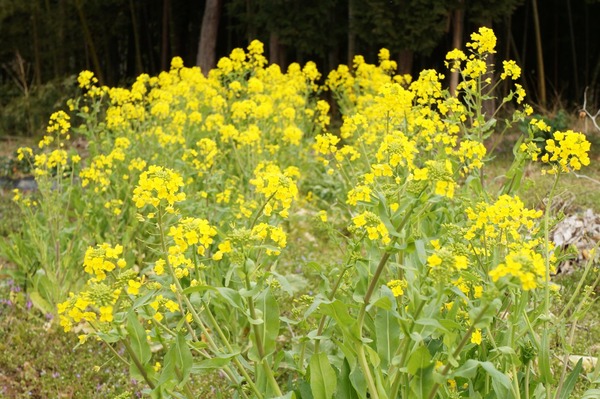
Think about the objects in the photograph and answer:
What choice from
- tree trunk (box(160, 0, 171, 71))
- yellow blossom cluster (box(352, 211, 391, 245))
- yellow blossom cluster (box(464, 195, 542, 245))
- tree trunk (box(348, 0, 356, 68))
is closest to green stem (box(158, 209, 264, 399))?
yellow blossom cluster (box(352, 211, 391, 245))

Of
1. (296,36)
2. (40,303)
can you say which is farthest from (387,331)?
(296,36)

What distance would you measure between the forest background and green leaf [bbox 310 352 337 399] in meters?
5.74

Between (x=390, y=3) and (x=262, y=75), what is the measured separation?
2.51m

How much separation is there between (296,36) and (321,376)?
7.88m

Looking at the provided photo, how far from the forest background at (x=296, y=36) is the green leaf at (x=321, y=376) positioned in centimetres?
574

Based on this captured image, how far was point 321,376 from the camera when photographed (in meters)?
1.92

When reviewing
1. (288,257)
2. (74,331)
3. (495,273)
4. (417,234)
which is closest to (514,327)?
(417,234)

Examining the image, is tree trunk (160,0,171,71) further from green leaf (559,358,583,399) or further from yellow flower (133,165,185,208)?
green leaf (559,358,583,399)

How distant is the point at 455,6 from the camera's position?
25.7 feet

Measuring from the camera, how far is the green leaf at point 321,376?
1915 millimetres

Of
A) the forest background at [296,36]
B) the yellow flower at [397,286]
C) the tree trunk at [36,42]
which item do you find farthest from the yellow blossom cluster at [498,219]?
the tree trunk at [36,42]

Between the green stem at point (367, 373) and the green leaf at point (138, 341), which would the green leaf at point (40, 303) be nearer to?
the green leaf at point (138, 341)

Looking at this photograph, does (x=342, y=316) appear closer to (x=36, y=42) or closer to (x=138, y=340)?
(x=138, y=340)

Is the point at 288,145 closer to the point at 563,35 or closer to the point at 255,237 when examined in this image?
the point at 255,237
